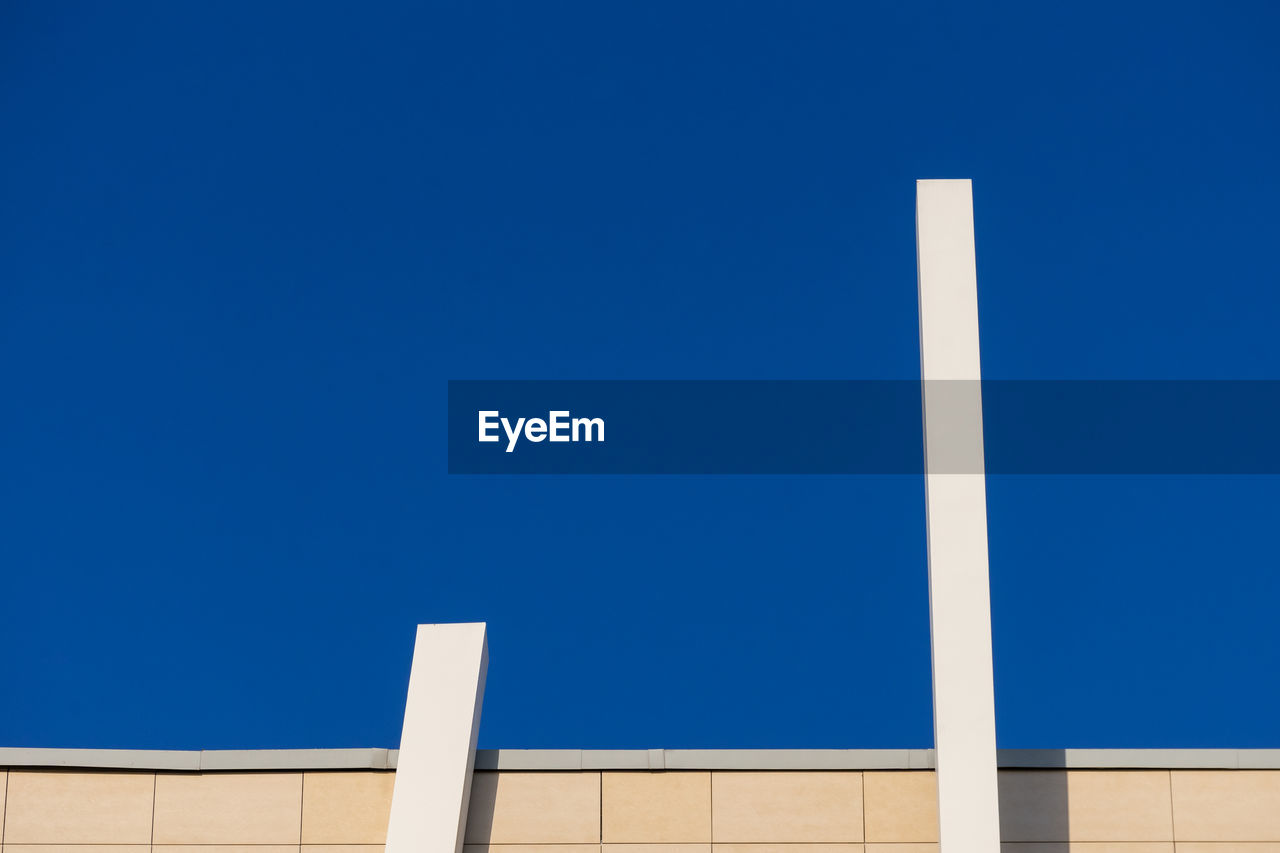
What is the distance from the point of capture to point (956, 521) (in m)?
11.6

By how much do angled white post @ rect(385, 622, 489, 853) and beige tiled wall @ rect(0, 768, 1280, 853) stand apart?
436mm

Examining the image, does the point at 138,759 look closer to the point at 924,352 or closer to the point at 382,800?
the point at 382,800

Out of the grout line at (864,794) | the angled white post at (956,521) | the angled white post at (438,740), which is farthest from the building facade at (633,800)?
the angled white post at (956,521)

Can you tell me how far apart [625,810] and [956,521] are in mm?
3767

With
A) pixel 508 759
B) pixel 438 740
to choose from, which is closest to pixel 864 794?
pixel 508 759

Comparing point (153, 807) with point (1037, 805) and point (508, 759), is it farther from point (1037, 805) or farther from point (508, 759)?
point (1037, 805)

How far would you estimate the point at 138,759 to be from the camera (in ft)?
40.8

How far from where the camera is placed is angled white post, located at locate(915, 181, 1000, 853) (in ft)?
36.6

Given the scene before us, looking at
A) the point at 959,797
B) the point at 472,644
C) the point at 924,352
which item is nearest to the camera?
the point at 959,797

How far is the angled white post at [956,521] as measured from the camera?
1114 cm

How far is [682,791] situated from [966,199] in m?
5.58

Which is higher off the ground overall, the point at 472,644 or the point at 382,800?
the point at 472,644

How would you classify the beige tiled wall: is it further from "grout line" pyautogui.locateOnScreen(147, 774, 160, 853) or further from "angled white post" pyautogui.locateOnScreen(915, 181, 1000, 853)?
"angled white post" pyautogui.locateOnScreen(915, 181, 1000, 853)

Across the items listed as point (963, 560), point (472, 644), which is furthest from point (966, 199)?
point (472, 644)
